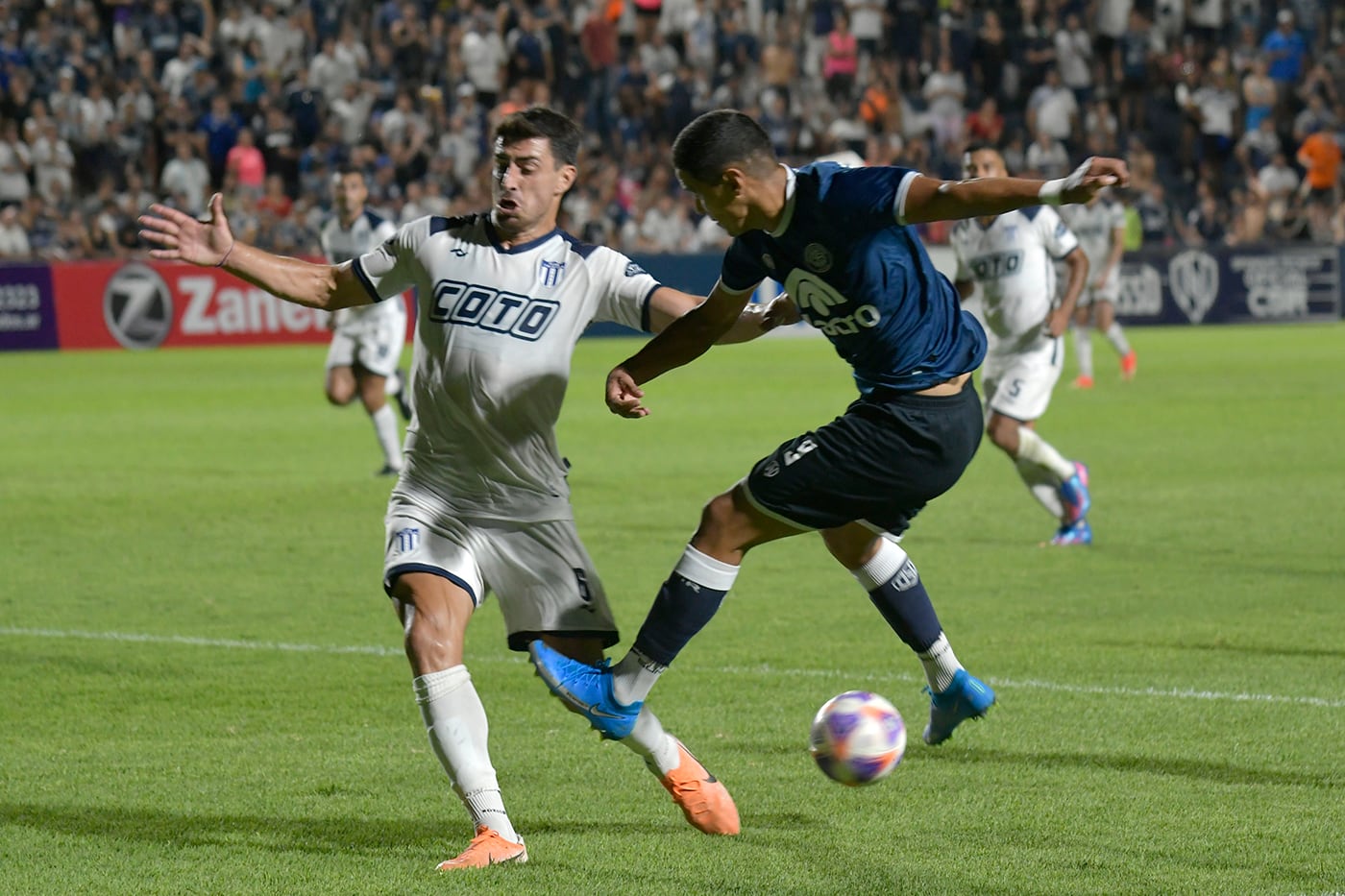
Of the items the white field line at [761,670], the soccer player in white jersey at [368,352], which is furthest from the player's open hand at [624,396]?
the soccer player in white jersey at [368,352]

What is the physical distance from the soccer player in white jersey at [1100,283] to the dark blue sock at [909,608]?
1467 centimetres

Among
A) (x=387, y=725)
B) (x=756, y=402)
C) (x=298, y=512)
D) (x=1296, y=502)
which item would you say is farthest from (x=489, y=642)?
(x=756, y=402)

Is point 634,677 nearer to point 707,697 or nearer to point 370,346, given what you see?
point 707,697

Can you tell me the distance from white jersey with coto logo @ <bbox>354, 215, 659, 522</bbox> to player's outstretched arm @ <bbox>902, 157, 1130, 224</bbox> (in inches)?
41.2

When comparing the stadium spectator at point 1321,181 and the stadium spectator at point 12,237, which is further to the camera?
the stadium spectator at point 1321,181

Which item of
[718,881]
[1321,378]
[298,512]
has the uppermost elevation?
[718,881]

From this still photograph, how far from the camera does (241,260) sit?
17.7ft

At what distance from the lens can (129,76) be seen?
31938 mm

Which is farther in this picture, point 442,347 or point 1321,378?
point 1321,378

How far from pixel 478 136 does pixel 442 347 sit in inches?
1060

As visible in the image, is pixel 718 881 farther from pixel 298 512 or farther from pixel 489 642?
pixel 298 512

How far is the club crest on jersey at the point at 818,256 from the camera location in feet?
17.4

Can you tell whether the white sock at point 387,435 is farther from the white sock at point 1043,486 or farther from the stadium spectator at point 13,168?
the stadium spectator at point 13,168

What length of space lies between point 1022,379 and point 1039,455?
542 mm
